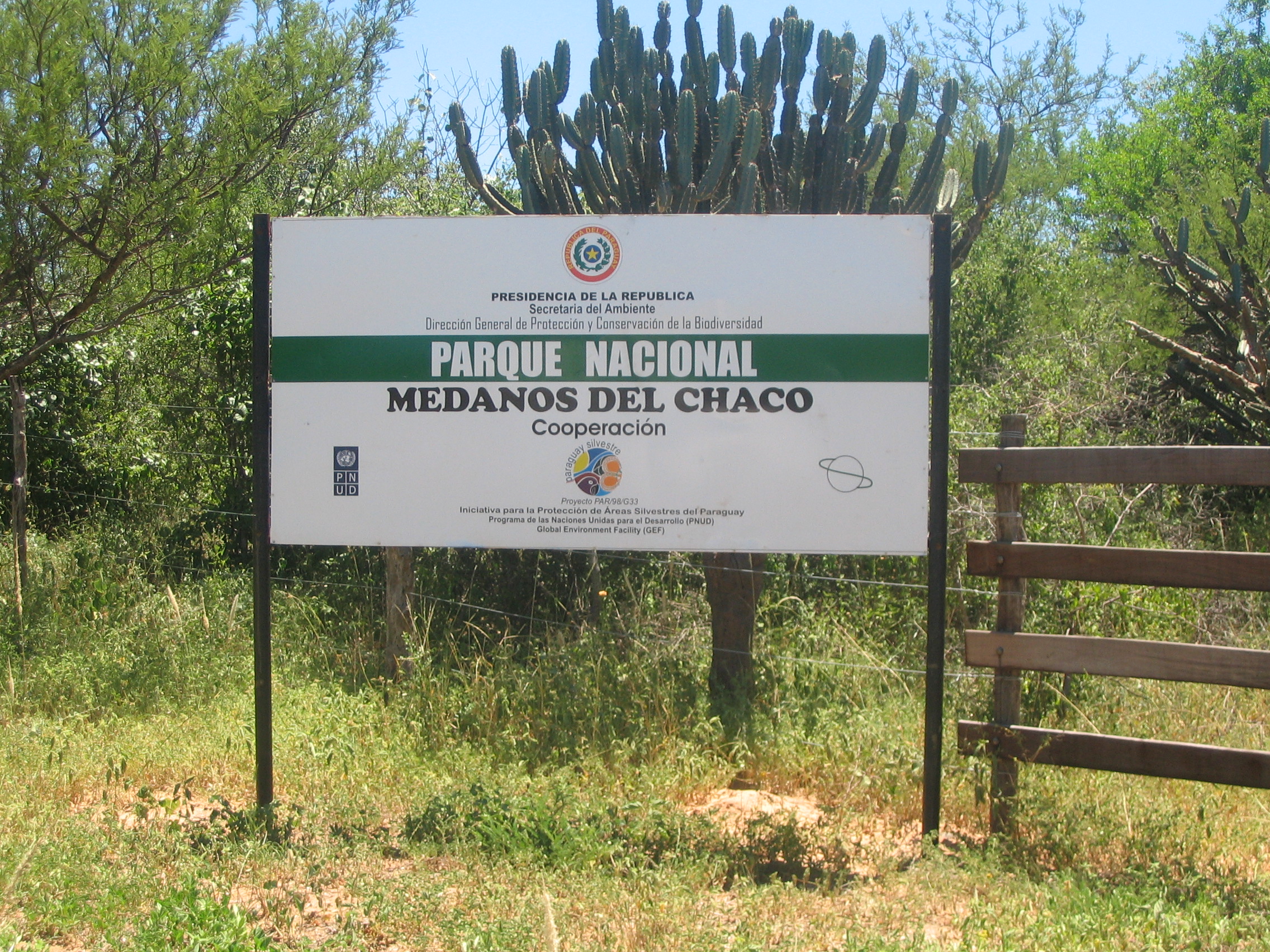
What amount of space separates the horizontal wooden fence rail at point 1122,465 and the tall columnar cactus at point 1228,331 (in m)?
6.08

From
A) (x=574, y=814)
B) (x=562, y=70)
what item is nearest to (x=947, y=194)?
(x=562, y=70)

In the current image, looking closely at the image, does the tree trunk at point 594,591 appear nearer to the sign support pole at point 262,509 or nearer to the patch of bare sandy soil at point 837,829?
the patch of bare sandy soil at point 837,829

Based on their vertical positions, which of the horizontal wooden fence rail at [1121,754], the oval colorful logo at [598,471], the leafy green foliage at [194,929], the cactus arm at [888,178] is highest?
the cactus arm at [888,178]

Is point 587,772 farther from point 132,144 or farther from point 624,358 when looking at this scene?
point 132,144

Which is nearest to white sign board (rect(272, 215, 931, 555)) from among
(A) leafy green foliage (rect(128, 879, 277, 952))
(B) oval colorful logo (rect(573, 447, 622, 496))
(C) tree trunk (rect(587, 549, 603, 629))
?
(B) oval colorful logo (rect(573, 447, 622, 496))

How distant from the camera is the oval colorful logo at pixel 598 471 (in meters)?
4.43

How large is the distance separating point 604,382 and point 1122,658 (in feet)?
7.73

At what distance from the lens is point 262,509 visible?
464 cm

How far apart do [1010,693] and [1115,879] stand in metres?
0.84

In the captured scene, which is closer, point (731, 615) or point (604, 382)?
point (604, 382)

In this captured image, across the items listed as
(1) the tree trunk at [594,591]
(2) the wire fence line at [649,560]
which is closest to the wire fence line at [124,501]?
(2) the wire fence line at [649,560]

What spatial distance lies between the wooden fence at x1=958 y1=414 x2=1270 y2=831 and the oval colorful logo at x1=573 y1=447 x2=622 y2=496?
153 cm

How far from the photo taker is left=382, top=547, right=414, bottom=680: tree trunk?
7.08m

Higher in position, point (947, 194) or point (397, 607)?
point (947, 194)
